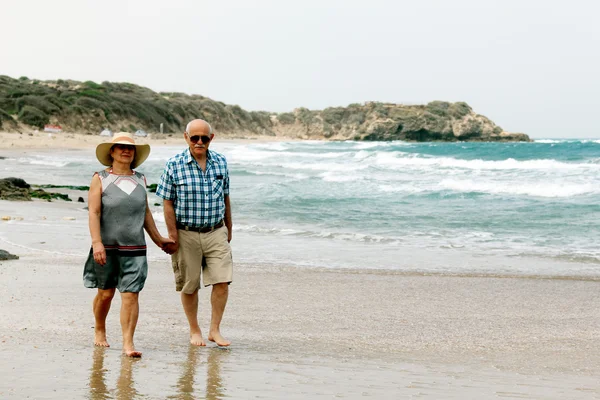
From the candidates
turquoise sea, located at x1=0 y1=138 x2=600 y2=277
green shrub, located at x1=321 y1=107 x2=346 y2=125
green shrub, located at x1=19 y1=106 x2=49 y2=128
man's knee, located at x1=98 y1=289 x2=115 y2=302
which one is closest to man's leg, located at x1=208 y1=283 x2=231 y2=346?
man's knee, located at x1=98 y1=289 x2=115 y2=302

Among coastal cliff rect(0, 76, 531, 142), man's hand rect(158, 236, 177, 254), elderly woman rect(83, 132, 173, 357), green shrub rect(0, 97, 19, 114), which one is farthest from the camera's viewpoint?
coastal cliff rect(0, 76, 531, 142)

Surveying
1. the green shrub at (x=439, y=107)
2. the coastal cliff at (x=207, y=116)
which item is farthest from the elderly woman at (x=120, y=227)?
the green shrub at (x=439, y=107)

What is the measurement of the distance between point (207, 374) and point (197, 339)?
35.5 inches

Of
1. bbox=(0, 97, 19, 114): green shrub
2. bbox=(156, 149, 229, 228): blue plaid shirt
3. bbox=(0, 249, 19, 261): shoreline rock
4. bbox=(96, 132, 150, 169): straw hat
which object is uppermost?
bbox=(0, 97, 19, 114): green shrub

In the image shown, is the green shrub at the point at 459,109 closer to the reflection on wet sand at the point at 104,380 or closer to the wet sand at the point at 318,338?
the wet sand at the point at 318,338

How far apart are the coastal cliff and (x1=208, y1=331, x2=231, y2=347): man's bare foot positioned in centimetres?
5461

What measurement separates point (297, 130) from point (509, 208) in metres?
123

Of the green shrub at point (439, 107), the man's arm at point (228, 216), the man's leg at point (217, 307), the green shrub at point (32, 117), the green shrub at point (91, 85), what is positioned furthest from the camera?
the green shrub at point (439, 107)

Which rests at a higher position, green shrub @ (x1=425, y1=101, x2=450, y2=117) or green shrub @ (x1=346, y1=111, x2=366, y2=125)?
green shrub @ (x1=425, y1=101, x2=450, y2=117)

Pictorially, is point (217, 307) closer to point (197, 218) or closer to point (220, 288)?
point (220, 288)

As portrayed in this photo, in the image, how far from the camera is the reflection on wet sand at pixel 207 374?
4.13 m

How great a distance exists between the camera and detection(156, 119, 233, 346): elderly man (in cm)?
535

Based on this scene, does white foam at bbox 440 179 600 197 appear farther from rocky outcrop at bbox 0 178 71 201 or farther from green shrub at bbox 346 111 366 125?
green shrub at bbox 346 111 366 125

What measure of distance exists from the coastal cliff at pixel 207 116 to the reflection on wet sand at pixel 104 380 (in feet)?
181
